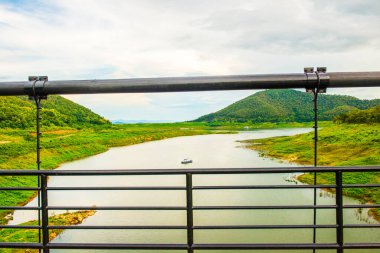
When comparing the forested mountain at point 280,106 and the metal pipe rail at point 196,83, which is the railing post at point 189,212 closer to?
the metal pipe rail at point 196,83

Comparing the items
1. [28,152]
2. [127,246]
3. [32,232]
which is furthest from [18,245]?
[28,152]

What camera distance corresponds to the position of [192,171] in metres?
2.36

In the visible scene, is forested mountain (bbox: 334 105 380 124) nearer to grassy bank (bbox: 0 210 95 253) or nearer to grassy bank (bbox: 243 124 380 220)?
grassy bank (bbox: 243 124 380 220)

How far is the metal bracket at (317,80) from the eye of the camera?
2516 millimetres

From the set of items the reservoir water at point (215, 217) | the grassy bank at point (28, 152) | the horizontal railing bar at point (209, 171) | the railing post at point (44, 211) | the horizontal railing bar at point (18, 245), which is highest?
the horizontal railing bar at point (209, 171)

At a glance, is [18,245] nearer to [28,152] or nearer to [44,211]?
[44,211]

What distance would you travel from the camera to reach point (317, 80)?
99.3 inches

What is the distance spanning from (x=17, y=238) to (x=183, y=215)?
7.23 m

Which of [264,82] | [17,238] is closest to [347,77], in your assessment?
[264,82]

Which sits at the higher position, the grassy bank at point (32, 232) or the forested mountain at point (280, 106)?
the forested mountain at point (280, 106)

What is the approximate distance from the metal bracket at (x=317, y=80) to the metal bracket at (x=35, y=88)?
6.80 feet

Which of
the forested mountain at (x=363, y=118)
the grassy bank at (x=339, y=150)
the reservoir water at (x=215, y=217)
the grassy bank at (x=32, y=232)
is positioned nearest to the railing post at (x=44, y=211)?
the reservoir water at (x=215, y=217)

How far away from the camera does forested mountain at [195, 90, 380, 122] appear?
79750 mm

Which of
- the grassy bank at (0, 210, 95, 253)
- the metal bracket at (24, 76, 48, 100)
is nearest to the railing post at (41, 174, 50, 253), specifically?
the metal bracket at (24, 76, 48, 100)
